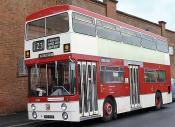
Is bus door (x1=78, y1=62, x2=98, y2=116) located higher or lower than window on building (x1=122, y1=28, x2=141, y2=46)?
lower

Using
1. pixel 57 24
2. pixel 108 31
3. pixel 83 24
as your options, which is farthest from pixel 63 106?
pixel 108 31

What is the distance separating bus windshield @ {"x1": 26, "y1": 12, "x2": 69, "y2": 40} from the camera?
14.0 m

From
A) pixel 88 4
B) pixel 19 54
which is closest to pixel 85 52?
pixel 19 54

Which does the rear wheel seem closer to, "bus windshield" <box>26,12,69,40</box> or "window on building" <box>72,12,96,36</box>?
"window on building" <box>72,12,96,36</box>

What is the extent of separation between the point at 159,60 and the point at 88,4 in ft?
22.0

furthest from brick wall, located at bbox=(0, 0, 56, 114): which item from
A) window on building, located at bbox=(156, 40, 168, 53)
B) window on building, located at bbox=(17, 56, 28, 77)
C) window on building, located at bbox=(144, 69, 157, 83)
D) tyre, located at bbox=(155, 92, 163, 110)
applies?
window on building, located at bbox=(156, 40, 168, 53)

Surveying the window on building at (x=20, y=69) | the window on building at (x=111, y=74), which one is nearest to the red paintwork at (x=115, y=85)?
the window on building at (x=111, y=74)

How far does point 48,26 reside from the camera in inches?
567

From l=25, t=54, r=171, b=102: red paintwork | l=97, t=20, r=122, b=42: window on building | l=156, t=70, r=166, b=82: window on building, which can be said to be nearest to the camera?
l=25, t=54, r=171, b=102: red paintwork

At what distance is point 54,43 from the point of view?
46.1 ft

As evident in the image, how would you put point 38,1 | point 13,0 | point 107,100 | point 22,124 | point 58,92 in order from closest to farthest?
point 58,92
point 22,124
point 107,100
point 13,0
point 38,1

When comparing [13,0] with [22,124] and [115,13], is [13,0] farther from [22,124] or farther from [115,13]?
[115,13]

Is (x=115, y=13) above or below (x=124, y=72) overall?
above

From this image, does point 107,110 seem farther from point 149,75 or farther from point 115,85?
point 149,75
